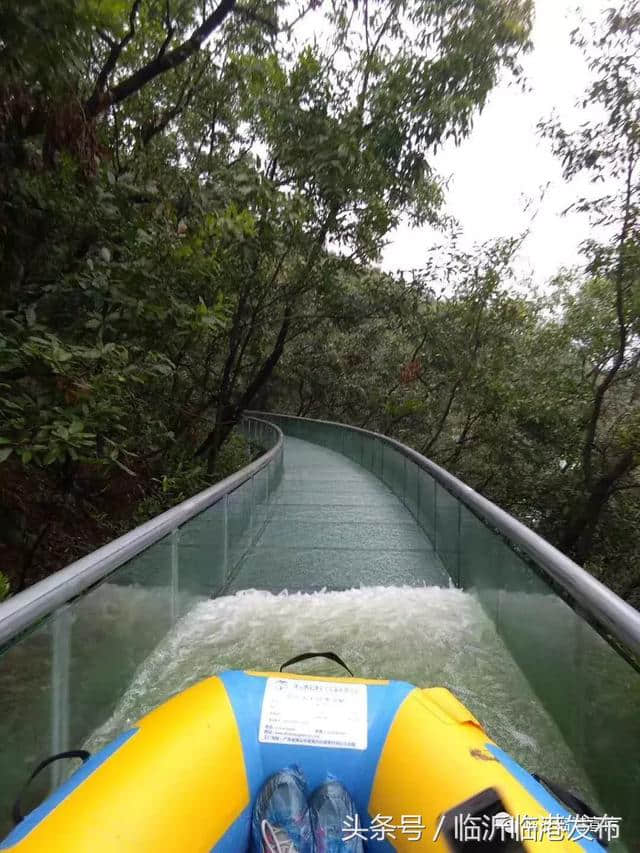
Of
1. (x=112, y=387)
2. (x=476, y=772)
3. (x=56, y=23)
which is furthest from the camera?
(x=112, y=387)

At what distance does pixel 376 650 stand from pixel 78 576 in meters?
2.12

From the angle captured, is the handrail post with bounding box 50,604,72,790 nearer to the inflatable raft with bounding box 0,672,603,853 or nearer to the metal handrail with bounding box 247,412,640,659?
the inflatable raft with bounding box 0,672,603,853

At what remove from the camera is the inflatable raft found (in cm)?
135

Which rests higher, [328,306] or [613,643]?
[328,306]

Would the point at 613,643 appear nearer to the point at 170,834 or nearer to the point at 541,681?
the point at 541,681

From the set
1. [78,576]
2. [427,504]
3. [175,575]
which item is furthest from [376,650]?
[427,504]

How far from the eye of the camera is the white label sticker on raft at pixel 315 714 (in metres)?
1.84

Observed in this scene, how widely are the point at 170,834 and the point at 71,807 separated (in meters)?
0.24

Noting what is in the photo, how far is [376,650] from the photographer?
12.1 ft

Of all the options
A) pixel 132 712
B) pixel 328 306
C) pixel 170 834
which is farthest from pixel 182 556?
pixel 328 306

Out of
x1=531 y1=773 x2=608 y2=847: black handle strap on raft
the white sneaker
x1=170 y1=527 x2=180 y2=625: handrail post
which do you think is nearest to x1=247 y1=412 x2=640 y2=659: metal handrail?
x1=531 y1=773 x2=608 y2=847: black handle strap on raft

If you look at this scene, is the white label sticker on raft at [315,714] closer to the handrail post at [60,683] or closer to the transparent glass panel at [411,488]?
the handrail post at [60,683]

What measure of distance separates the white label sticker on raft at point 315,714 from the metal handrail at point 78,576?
0.79m

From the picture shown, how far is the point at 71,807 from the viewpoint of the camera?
134 cm
